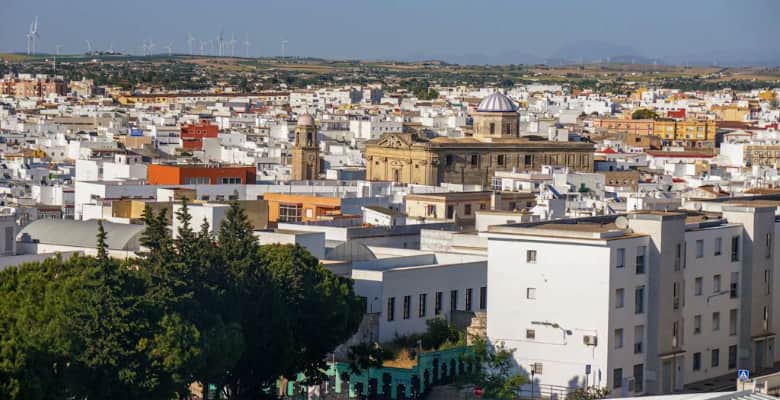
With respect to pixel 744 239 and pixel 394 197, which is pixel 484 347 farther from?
pixel 394 197

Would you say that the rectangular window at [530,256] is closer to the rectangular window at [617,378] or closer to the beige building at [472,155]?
the rectangular window at [617,378]

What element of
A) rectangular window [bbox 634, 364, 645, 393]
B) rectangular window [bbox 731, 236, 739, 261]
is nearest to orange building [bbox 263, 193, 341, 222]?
rectangular window [bbox 731, 236, 739, 261]

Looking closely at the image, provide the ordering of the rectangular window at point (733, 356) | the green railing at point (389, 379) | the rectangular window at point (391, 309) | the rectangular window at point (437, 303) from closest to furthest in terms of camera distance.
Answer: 1. the green railing at point (389, 379)
2. the rectangular window at point (391, 309)
3. the rectangular window at point (733, 356)
4. the rectangular window at point (437, 303)

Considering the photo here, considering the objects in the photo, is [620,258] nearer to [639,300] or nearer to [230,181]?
[639,300]

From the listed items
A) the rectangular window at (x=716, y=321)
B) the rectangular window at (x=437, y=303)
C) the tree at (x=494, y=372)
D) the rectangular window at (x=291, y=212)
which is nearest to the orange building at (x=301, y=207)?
the rectangular window at (x=291, y=212)

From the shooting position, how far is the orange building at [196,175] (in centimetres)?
6031

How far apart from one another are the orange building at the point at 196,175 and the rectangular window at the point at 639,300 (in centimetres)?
2741

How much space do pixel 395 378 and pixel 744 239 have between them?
25.3 ft

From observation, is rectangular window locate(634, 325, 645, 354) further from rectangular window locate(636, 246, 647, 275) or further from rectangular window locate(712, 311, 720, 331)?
rectangular window locate(712, 311, 720, 331)

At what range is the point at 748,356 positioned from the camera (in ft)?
121

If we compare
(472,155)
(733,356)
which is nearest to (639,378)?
(733,356)

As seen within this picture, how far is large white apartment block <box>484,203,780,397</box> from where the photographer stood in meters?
32.8

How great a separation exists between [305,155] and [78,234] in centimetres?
3483

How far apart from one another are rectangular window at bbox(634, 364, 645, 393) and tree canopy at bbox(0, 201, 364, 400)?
4811 millimetres
